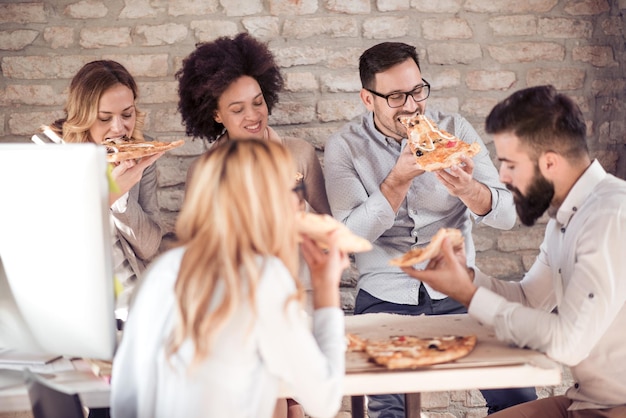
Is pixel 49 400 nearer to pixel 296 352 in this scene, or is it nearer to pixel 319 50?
pixel 296 352

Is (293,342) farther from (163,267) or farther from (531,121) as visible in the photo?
(531,121)

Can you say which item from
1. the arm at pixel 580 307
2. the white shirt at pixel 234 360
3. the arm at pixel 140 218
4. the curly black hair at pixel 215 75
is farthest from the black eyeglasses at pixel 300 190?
the curly black hair at pixel 215 75

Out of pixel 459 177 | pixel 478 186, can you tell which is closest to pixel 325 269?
pixel 459 177

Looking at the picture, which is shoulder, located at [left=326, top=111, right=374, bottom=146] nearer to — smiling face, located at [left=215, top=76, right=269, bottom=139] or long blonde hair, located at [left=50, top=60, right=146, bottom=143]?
smiling face, located at [left=215, top=76, right=269, bottom=139]

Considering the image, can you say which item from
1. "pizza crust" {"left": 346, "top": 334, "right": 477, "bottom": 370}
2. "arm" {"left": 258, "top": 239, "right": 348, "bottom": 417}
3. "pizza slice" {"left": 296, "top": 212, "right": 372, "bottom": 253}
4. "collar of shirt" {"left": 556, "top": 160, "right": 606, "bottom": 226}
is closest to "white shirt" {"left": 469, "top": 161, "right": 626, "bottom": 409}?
"collar of shirt" {"left": 556, "top": 160, "right": 606, "bottom": 226}

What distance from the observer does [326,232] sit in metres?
2.16

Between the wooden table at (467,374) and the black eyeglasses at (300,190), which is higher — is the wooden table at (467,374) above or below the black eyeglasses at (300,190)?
below

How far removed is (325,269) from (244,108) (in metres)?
1.70

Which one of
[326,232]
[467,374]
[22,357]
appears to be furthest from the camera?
[22,357]

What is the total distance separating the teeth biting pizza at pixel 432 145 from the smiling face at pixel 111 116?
49.2 inches

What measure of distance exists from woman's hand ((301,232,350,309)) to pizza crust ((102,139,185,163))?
4.69 feet

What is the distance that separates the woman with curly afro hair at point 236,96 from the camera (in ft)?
12.0

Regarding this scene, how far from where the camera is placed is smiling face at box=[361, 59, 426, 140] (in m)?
3.51

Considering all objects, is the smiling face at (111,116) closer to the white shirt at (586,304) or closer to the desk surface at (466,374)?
the desk surface at (466,374)
